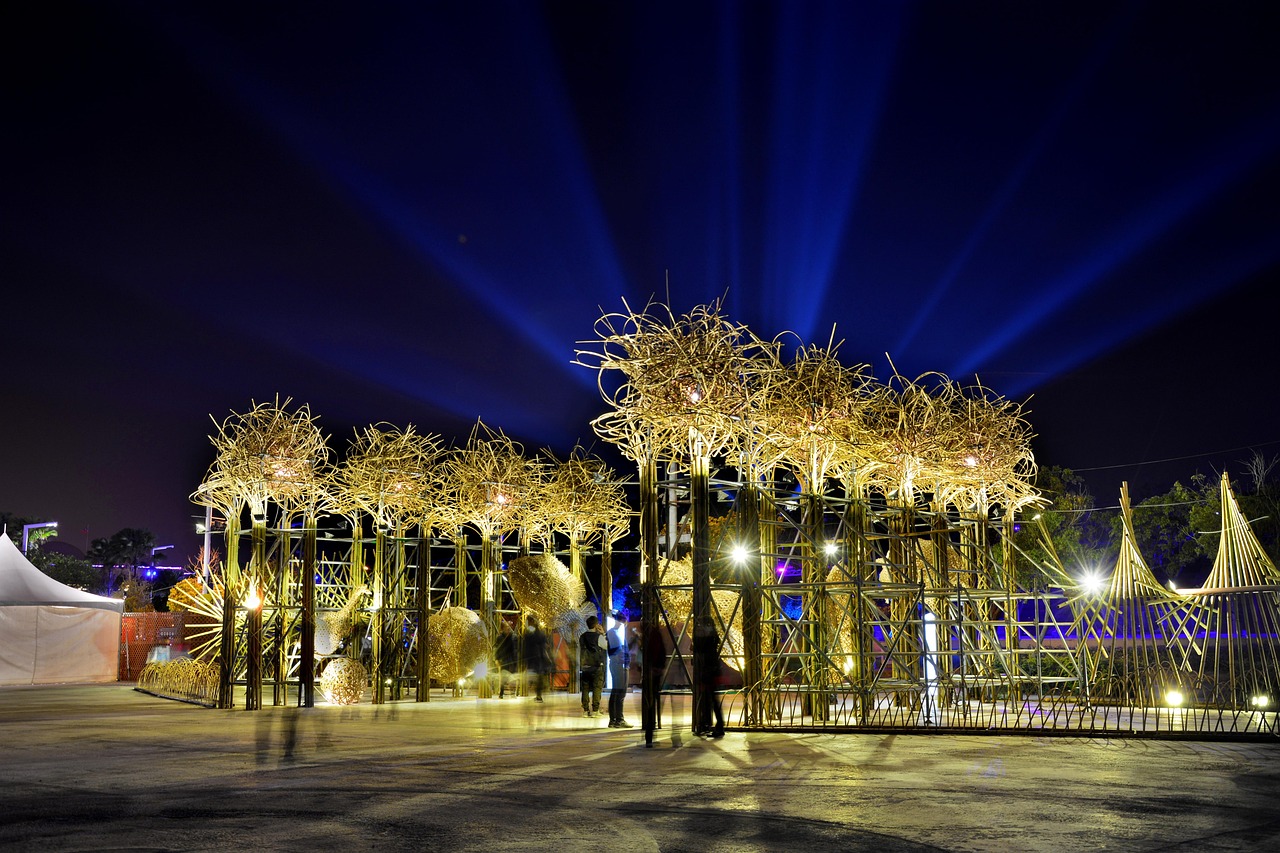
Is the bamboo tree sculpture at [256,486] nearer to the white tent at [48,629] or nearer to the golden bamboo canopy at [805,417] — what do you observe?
the golden bamboo canopy at [805,417]

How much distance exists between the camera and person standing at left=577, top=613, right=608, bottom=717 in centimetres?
1678

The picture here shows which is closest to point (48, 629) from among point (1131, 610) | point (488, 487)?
point (488, 487)

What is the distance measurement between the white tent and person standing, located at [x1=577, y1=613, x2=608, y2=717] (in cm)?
1880

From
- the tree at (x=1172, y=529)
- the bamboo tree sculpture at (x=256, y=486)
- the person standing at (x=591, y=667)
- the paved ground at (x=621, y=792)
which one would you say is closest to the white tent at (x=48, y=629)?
the bamboo tree sculpture at (x=256, y=486)

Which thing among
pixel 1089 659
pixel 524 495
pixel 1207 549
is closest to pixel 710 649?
pixel 1089 659

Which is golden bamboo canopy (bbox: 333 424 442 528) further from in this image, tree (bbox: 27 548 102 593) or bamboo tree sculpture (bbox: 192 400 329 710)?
tree (bbox: 27 548 102 593)

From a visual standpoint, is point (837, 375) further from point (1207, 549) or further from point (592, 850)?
point (1207, 549)

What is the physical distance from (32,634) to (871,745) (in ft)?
86.7

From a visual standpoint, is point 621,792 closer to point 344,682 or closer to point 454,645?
point 344,682

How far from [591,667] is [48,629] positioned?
2071 centimetres

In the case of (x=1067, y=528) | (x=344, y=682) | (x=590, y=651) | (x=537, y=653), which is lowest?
(x=344, y=682)

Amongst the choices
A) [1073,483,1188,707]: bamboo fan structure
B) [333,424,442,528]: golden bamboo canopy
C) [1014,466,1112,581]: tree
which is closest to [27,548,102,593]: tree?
[333,424,442,528]: golden bamboo canopy

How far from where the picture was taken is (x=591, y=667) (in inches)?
672

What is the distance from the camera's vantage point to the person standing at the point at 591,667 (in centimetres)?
1678
